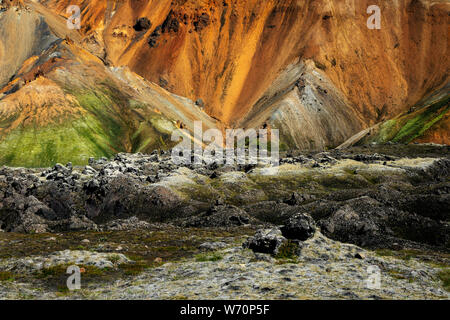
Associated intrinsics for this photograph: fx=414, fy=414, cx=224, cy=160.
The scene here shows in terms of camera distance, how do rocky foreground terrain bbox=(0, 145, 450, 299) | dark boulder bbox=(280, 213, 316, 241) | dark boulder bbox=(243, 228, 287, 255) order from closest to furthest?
rocky foreground terrain bbox=(0, 145, 450, 299), dark boulder bbox=(243, 228, 287, 255), dark boulder bbox=(280, 213, 316, 241)

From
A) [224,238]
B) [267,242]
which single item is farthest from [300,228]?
[224,238]

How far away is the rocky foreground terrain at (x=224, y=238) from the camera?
2606 centimetres

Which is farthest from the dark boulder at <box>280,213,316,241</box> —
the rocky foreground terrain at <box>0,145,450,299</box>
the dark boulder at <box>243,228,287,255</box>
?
the dark boulder at <box>243,228,287,255</box>

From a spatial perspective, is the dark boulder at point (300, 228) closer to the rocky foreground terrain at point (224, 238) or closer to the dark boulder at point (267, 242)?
the rocky foreground terrain at point (224, 238)

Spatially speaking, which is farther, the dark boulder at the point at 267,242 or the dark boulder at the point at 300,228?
→ the dark boulder at the point at 300,228

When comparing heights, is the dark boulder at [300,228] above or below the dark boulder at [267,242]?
above

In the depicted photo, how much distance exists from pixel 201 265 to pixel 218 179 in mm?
60055

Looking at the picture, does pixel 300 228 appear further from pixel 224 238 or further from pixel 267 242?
pixel 224 238

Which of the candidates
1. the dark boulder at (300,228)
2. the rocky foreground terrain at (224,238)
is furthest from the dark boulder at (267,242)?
the dark boulder at (300,228)

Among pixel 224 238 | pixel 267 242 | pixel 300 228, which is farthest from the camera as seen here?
pixel 224 238

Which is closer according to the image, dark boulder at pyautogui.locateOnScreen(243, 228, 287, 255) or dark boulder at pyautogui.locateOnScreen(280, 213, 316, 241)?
dark boulder at pyautogui.locateOnScreen(243, 228, 287, 255)

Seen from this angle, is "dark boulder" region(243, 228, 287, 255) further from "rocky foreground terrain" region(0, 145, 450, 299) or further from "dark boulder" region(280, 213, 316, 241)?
"dark boulder" region(280, 213, 316, 241)

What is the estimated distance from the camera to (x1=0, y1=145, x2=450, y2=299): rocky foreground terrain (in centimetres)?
2606

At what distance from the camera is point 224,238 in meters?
44.8
